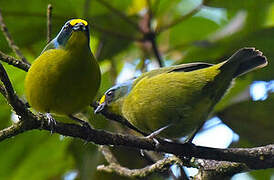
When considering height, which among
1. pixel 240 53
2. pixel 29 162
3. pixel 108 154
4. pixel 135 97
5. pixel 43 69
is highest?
pixel 43 69

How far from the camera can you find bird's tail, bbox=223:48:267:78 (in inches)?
110

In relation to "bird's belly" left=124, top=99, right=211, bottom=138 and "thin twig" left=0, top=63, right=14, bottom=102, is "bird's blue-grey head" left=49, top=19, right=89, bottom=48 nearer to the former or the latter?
"bird's belly" left=124, top=99, right=211, bottom=138

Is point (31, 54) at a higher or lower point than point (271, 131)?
higher

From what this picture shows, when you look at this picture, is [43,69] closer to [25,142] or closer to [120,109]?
[120,109]

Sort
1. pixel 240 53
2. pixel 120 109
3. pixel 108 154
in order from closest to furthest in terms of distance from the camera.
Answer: pixel 240 53, pixel 108 154, pixel 120 109

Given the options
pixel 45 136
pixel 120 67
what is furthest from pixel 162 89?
pixel 120 67

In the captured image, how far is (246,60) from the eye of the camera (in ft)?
9.36

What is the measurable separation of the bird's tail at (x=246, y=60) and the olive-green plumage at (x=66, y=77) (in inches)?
30.8

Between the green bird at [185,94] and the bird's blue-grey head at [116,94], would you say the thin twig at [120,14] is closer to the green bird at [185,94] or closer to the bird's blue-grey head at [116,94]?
the bird's blue-grey head at [116,94]

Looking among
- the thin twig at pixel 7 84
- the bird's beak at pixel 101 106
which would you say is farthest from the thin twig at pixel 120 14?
the thin twig at pixel 7 84

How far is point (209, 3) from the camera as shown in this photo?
3.76 meters

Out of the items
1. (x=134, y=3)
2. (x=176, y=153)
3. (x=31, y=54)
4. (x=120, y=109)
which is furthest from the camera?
(x=134, y=3)

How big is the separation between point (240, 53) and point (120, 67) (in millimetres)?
1629

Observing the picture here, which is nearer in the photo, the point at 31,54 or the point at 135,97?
the point at 135,97
